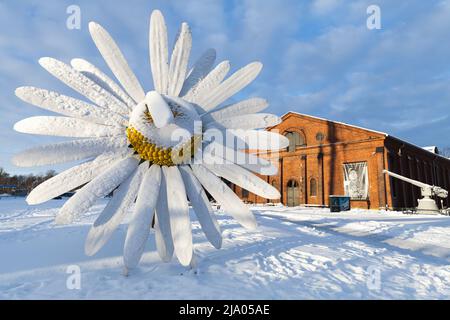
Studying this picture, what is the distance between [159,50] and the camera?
2348mm

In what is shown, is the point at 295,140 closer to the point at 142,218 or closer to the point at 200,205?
the point at 200,205

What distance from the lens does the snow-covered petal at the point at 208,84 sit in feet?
7.95

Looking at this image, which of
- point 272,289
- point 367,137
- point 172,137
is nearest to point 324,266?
point 272,289

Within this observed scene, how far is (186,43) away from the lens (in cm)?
245

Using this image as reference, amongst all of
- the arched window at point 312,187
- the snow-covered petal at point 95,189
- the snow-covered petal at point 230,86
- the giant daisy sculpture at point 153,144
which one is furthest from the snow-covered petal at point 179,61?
the arched window at point 312,187

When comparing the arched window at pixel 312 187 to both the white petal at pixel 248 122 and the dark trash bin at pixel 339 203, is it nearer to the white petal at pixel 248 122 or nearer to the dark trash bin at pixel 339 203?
the dark trash bin at pixel 339 203

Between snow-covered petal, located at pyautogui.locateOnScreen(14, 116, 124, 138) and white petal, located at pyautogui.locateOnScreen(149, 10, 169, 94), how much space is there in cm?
57

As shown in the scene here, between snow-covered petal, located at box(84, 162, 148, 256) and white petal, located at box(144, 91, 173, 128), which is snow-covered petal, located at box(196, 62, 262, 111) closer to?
white petal, located at box(144, 91, 173, 128)

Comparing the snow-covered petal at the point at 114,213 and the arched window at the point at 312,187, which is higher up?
the arched window at the point at 312,187

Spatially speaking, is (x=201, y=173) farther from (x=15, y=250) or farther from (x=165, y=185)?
(x=15, y=250)

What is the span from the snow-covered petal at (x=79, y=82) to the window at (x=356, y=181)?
2462 cm

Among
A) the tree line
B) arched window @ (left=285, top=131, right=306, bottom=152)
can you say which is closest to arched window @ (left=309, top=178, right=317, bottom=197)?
arched window @ (left=285, top=131, right=306, bottom=152)

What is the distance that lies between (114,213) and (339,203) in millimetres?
21468
